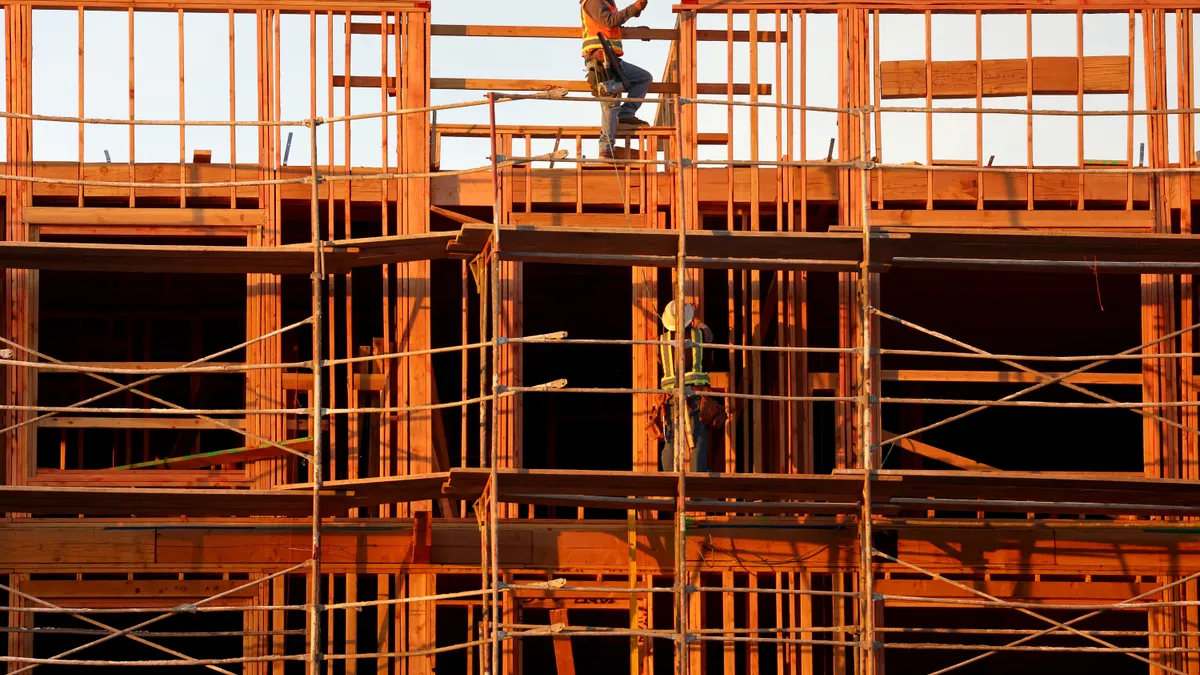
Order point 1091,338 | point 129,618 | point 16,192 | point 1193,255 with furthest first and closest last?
point 1091,338, point 129,618, point 16,192, point 1193,255

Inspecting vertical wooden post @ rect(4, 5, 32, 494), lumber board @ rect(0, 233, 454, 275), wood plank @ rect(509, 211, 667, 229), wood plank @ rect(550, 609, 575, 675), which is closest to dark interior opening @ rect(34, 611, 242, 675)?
vertical wooden post @ rect(4, 5, 32, 494)

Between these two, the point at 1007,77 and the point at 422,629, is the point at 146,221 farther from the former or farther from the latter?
the point at 1007,77

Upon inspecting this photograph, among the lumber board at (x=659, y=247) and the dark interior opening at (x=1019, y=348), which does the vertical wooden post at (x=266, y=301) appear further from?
the dark interior opening at (x=1019, y=348)

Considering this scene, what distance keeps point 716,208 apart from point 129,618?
9204mm

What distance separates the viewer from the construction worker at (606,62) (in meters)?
15.9

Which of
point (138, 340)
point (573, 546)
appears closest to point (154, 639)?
point (138, 340)

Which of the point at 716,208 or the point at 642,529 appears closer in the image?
the point at 642,529

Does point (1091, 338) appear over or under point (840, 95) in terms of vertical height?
under

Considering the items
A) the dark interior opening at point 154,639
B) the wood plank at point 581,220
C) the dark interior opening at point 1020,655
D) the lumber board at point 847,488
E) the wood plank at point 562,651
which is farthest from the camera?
the dark interior opening at point 1020,655

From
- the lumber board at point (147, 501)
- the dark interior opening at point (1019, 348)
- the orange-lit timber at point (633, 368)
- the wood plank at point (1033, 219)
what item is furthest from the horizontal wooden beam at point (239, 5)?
the dark interior opening at point (1019, 348)

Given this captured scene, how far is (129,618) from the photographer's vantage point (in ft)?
68.1

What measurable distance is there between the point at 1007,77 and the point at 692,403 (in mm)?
4673

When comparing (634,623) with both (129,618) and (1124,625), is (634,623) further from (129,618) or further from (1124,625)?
(1124,625)

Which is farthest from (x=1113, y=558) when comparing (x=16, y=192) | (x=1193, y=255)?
(x=16, y=192)
